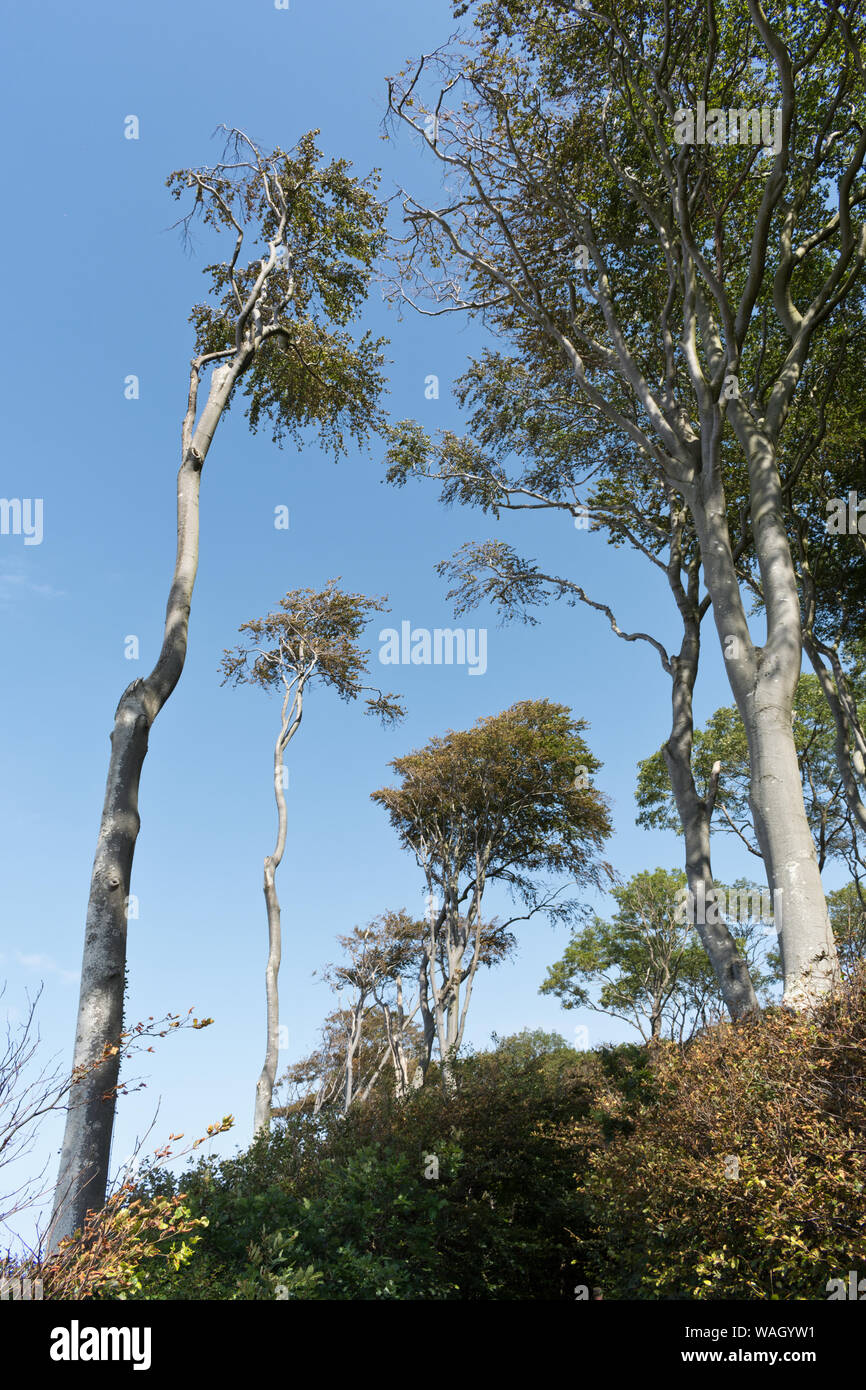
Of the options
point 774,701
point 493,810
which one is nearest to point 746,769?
point 493,810

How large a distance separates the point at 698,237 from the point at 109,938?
1137cm

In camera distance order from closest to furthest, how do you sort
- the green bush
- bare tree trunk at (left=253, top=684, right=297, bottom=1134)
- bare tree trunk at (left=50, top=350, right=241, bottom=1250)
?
the green bush
bare tree trunk at (left=50, top=350, right=241, bottom=1250)
bare tree trunk at (left=253, top=684, right=297, bottom=1134)

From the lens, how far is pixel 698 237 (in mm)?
11445

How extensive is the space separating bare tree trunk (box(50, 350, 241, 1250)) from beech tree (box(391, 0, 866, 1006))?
4473mm

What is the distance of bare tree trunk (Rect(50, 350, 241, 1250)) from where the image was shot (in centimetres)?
423

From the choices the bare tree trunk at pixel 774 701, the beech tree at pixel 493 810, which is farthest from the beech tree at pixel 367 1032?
the bare tree trunk at pixel 774 701

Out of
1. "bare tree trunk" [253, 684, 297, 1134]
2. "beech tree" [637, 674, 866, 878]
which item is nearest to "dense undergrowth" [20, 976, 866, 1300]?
"bare tree trunk" [253, 684, 297, 1134]

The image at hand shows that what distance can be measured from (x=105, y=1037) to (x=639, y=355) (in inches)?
453

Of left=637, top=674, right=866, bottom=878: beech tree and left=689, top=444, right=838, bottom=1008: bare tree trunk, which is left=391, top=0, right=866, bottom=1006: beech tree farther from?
left=637, top=674, right=866, bottom=878: beech tree

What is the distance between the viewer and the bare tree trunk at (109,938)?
423 centimetres

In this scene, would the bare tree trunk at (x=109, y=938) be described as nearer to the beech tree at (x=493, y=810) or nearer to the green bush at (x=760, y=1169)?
the green bush at (x=760, y=1169)

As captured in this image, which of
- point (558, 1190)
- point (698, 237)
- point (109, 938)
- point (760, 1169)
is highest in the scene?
point (698, 237)

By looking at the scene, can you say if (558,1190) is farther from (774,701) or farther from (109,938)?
(109,938)

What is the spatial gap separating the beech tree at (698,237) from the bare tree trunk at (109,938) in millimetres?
4473
